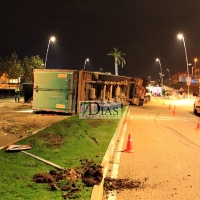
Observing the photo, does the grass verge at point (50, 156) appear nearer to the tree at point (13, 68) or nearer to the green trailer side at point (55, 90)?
the green trailer side at point (55, 90)

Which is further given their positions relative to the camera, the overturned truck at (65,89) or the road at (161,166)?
the overturned truck at (65,89)

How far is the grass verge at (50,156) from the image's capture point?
16.9 feet

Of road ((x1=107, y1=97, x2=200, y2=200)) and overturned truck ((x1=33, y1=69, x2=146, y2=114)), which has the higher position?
overturned truck ((x1=33, y1=69, x2=146, y2=114))

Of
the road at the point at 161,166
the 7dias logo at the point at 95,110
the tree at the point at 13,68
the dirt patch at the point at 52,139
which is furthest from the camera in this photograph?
the tree at the point at 13,68

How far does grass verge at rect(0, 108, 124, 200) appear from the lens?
16.9 ft

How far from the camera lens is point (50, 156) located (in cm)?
782

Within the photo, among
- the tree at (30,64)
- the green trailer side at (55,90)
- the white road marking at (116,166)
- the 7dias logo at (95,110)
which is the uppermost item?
the tree at (30,64)

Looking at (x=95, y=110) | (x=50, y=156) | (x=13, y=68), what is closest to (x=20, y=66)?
(x=13, y=68)

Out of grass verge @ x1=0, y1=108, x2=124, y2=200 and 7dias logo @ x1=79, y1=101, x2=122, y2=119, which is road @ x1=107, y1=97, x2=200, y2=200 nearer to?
grass verge @ x1=0, y1=108, x2=124, y2=200

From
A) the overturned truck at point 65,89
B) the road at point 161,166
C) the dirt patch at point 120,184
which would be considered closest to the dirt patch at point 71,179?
the dirt patch at point 120,184

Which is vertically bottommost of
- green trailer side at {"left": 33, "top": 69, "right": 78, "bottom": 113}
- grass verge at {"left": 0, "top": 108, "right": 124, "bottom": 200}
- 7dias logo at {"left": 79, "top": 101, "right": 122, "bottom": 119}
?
grass verge at {"left": 0, "top": 108, "right": 124, "bottom": 200}

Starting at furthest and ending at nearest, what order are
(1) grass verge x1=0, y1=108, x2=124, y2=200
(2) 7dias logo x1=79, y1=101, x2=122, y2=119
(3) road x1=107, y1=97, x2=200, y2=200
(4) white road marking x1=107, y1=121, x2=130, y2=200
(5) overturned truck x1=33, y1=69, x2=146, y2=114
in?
1. (2) 7dias logo x1=79, y1=101, x2=122, y2=119
2. (5) overturned truck x1=33, y1=69, x2=146, y2=114
3. (3) road x1=107, y1=97, x2=200, y2=200
4. (4) white road marking x1=107, y1=121, x2=130, y2=200
5. (1) grass verge x1=0, y1=108, x2=124, y2=200

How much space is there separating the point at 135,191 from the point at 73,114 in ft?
41.4

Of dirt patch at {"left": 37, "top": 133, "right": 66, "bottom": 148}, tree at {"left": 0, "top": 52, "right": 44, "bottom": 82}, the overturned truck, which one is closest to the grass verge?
dirt patch at {"left": 37, "top": 133, "right": 66, "bottom": 148}
